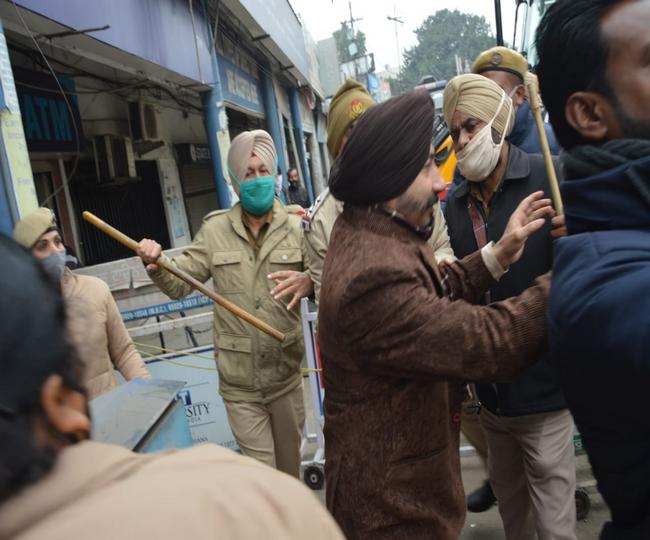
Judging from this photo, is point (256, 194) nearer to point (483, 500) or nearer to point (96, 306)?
point (96, 306)

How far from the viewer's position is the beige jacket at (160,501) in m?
0.62

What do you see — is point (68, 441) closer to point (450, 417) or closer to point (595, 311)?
point (595, 311)

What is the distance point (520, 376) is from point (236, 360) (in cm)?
150

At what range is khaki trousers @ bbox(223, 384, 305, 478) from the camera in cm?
308

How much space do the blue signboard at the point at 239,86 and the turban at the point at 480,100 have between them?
6942 millimetres

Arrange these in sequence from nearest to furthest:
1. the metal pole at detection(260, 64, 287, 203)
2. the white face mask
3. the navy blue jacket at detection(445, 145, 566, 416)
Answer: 1. the navy blue jacket at detection(445, 145, 566, 416)
2. the white face mask
3. the metal pole at detection(260, 64, 287, 203)

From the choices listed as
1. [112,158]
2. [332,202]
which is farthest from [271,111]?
[332,202]

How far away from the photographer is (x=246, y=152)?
320 cm

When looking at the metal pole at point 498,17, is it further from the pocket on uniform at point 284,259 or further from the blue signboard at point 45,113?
the blue signboard at point 45,113

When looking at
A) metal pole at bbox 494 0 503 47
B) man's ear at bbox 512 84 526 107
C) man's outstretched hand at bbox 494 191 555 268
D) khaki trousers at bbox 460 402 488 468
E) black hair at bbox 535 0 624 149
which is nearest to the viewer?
black hair at bbox 535 0 624 149

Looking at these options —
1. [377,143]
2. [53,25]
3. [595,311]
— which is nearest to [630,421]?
[595,311]

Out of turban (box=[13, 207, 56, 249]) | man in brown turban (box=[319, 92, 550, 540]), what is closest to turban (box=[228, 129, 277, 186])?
turban (box=[13, 207, 56, 249])

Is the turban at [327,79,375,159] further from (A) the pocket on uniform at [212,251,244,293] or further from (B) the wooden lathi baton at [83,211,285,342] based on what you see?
(B) the wooden lathi baton at [83,211,285,342]

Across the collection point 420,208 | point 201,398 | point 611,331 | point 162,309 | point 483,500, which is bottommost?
point 483,500
